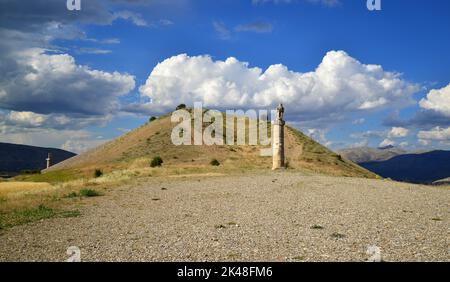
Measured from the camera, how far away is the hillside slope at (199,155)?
2381 inches

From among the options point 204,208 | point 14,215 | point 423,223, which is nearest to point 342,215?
point 423,223

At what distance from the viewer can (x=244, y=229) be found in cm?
1448

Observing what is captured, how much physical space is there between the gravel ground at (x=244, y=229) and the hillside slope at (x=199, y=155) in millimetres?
30748

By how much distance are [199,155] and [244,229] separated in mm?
52914

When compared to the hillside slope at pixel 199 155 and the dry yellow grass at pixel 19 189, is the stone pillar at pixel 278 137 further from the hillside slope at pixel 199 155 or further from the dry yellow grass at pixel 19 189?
the dry yellow grass at pixel 19 189

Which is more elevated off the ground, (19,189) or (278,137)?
(278,137)

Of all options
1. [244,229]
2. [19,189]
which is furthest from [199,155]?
[244,229]

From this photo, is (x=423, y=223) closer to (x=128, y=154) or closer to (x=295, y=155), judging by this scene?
(x=295, y=155)

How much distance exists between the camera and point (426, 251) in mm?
11109

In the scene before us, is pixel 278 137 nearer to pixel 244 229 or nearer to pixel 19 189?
pixel 19 189

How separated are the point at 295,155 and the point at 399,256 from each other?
58.6 m

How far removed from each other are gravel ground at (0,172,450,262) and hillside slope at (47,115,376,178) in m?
30.7

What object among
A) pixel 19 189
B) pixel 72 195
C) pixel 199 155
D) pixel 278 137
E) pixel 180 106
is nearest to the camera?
pixel 72 195

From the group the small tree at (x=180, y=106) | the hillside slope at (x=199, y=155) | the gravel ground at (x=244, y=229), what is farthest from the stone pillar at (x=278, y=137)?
the small tree at (x=180, y=106)
